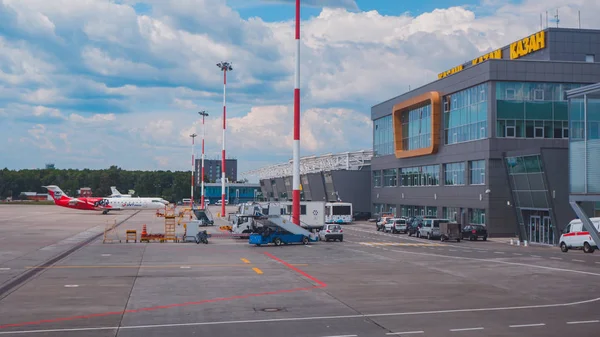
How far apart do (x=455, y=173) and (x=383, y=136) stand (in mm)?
29455

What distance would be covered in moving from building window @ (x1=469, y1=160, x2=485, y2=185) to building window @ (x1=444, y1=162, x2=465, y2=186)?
207 cm

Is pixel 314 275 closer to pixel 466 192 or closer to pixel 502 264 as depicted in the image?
pixel 502 264

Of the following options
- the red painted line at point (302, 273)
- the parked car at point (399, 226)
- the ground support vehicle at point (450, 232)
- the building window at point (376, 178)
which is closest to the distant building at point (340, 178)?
the building window at point (376, 178)

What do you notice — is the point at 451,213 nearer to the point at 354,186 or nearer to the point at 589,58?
the point at 589,58

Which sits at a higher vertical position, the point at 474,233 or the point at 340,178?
the point at 340,178

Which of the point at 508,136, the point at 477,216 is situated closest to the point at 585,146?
the point at 508,136

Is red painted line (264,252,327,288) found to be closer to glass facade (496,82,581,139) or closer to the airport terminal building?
the airport terminal building

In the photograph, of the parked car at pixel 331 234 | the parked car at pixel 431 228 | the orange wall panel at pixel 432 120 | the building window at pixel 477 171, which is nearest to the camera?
the parked car at pixel 331 234

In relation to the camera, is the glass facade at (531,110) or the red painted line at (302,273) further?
the glass facade at (531,110)

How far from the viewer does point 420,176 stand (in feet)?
289

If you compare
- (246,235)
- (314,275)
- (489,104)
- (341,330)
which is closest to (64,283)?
(314,275)

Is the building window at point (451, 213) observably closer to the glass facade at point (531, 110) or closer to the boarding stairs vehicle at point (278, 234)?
the glass facade at point (531, 110)

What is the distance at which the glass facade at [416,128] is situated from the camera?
3366 inches

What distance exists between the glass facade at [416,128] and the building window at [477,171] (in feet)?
41.3
